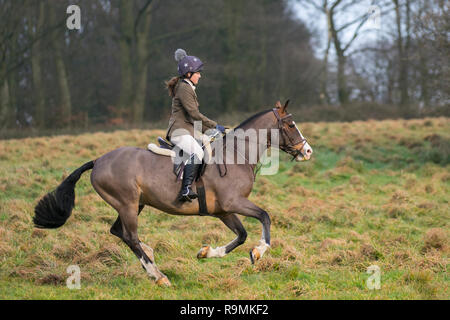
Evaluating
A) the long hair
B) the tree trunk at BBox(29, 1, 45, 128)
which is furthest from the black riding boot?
the tree trunk at BBox(29, 1, 45, 128)

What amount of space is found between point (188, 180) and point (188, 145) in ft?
1.60

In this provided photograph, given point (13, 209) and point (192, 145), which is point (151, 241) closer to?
point (192, 145)

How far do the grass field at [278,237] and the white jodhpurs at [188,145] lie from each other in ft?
5.39

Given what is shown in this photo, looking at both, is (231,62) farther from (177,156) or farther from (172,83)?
(177,156)

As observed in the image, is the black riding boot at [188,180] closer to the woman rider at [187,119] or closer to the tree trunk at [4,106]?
the woman rider at [187,119]

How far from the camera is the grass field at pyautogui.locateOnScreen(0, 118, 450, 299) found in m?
6.64

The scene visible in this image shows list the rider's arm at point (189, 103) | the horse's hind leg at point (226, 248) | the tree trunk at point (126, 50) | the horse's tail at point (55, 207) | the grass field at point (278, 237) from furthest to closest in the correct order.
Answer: the tree trunk at point (126, 50) → the horse's tail at point (55, 207) → the horse's hind leg at point (226, 248) → the rider's arm at point (189, 103) → the grass field at point (278, 237)

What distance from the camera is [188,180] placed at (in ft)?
22.4

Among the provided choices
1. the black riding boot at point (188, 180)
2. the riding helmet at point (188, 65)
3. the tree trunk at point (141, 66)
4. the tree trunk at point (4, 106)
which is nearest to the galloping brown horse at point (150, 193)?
the black riding boot at point (188, 180)

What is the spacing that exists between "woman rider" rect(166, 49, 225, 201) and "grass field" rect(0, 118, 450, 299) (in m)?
1.39

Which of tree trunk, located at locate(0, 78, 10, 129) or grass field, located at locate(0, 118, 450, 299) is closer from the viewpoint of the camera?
grass field, located at locate(0, 118, 450, 299)

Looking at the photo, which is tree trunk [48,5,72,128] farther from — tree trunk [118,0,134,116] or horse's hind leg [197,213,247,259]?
horse's hind leg [197,213,247,259]

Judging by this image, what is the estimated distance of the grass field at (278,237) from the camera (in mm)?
6645

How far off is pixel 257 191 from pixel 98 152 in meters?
6.02
